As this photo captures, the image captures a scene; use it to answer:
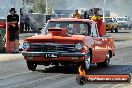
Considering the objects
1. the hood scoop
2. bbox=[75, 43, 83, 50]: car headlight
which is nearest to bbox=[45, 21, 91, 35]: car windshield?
the hood scoop

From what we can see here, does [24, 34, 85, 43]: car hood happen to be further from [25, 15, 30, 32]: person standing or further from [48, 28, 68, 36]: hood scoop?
[25, 15, 30, 32]: person standing

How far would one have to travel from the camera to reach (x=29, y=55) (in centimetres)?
1258

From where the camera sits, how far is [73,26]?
13805 millimetres

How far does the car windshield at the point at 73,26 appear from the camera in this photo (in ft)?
45.0

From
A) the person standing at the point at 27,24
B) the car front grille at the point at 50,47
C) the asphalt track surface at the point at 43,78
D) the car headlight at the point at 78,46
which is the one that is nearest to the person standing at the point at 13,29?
the asphalt track surface at the point at 43,78

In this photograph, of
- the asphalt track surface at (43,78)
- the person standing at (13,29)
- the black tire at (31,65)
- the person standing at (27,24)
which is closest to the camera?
the asphalt track surface at (43,78)

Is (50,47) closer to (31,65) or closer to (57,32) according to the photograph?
(57,32)

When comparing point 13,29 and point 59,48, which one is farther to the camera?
point 13,29

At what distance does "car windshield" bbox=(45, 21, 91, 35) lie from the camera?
45.0 feet

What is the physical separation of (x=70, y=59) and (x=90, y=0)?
298 feet

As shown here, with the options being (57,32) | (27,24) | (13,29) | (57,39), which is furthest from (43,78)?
(27,24)

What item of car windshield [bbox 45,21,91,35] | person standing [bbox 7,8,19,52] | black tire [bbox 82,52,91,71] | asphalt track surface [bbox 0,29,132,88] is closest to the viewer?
asphalt track surface [bbox 0,29,132,88]

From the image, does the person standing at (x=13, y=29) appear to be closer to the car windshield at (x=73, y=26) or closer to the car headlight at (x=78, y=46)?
the car windshield at (x=73, y=26)

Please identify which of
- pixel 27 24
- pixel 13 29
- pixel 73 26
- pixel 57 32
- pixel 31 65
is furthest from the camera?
pixel 27 24
